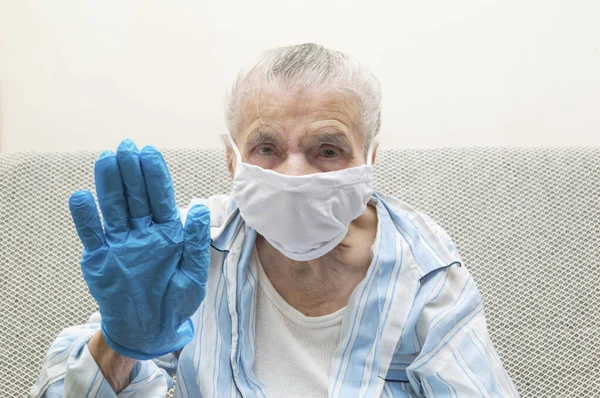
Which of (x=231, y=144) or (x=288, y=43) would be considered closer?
(x=231, y=144)

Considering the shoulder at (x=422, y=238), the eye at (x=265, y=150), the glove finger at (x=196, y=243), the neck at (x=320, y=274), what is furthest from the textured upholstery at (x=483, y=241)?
the glove finger at (x=196, y=243)

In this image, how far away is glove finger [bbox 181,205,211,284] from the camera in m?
0.96

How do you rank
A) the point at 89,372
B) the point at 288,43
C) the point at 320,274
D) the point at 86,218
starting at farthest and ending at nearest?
1. the point at 288,43
2. the point at 320,274
3. the point at 89,372
4. the point at 86,218

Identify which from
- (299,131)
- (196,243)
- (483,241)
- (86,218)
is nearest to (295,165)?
(299,131)

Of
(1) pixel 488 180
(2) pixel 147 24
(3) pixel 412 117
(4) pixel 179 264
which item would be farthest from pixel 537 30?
(4) pixel 179 264

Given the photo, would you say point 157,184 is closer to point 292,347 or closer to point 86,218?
point 86,218

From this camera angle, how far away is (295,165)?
3.68 feet

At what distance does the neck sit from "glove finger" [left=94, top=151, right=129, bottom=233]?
0.38m

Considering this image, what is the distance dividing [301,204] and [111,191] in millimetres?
289

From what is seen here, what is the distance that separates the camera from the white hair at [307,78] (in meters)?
1.15

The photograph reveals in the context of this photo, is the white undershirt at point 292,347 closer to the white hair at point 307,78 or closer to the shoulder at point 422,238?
the shoulder at point 422,238

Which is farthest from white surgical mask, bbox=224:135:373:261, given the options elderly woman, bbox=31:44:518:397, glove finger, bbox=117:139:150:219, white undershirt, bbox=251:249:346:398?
glove finger, bbox=117:139:150:219

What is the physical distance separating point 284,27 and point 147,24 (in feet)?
1.24

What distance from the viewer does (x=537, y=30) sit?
207 centimetres
